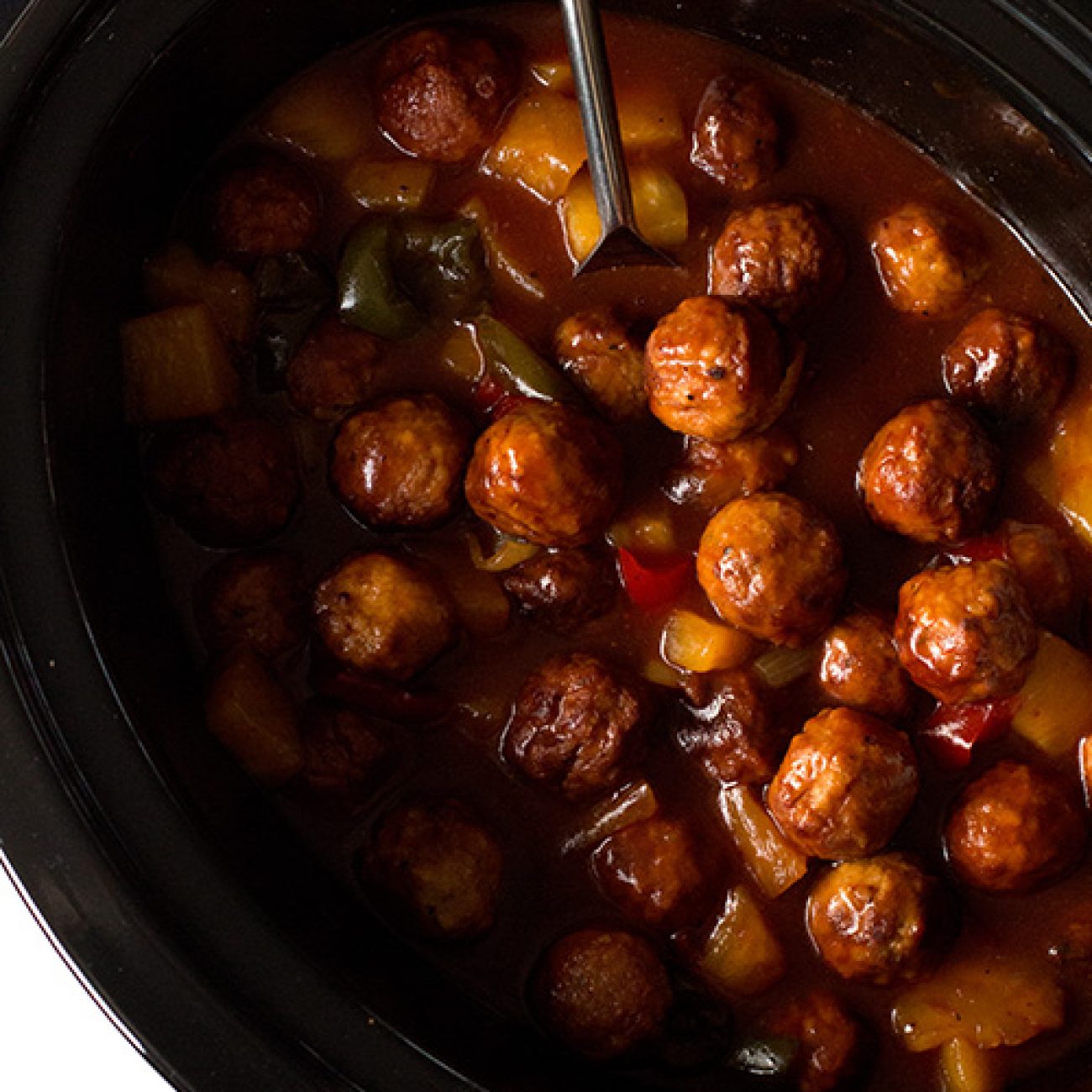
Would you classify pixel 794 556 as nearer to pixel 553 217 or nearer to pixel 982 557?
pixel 982 557

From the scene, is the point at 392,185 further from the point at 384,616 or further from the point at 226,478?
the point at 384,616

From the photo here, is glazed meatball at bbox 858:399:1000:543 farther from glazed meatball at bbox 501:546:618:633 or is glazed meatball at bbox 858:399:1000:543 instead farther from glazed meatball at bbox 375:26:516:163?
glazed meatball at bbox 375:26:516:163

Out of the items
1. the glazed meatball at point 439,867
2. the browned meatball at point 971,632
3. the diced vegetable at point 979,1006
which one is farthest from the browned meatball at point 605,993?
the browned meatball at point 971,632

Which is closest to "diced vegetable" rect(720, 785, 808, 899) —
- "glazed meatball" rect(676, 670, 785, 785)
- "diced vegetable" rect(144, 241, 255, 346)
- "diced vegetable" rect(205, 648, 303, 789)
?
"glazed meatball" rect(676, 670, 785, 785)

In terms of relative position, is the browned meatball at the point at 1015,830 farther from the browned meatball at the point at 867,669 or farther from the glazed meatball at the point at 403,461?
the glazed meatball at the point at 403,461

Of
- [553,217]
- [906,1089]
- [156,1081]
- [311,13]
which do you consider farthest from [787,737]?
[311,13]

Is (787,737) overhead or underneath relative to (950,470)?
underneath
